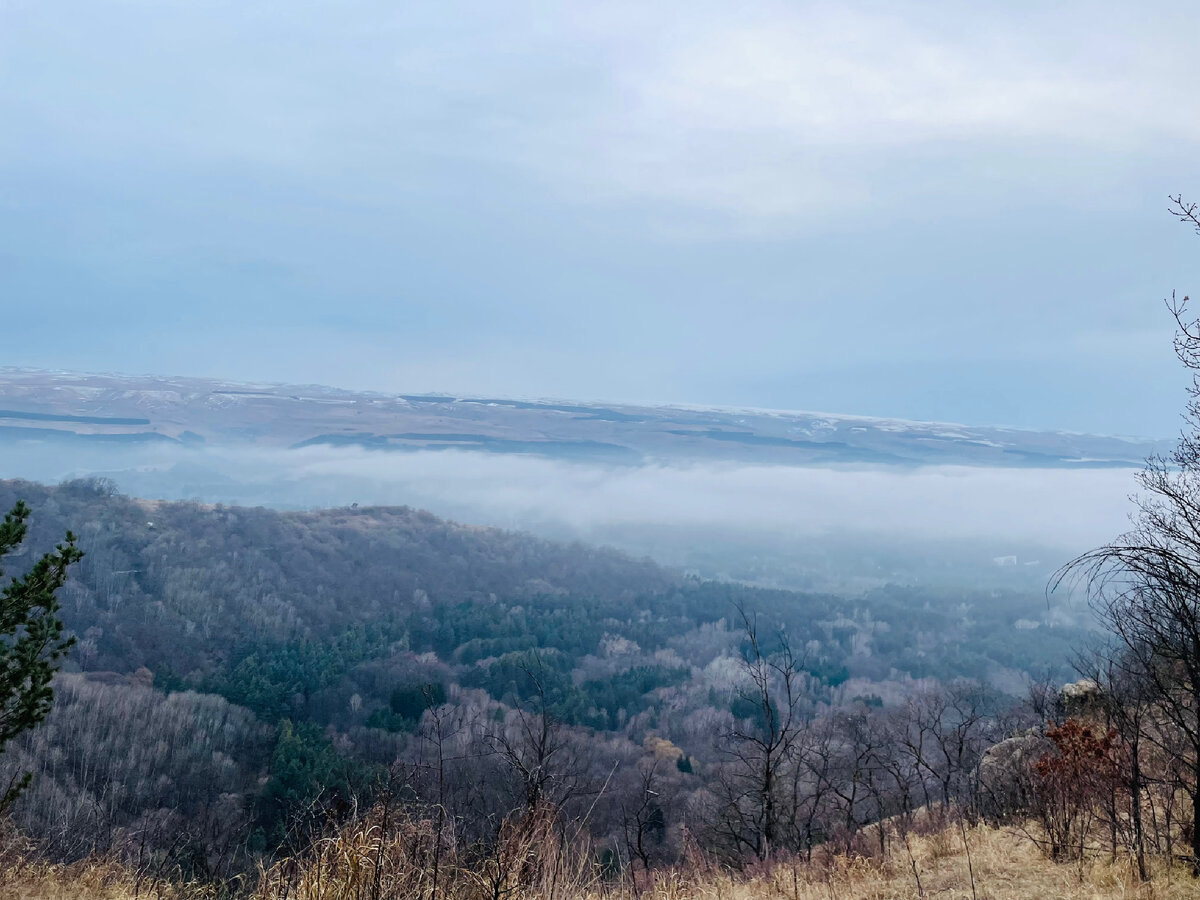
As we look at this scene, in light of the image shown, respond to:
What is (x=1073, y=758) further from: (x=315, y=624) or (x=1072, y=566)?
(x=315, y=624)

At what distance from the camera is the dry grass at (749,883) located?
19.1ft

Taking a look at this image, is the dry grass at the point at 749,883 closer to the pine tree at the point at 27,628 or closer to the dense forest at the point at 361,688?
the dense forest at the point at 361,688

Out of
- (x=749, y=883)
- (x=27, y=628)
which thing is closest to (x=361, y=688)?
(x=27, y=628)

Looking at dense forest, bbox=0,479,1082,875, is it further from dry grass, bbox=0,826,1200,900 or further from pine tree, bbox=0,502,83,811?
pine tree, bbox=0,502,83,811

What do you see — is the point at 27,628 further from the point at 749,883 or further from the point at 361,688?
the point at 361,688

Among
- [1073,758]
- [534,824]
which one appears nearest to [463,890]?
[534,824]

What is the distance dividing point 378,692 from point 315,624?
42.8m

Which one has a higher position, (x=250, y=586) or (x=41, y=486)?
(x=41, y=486)

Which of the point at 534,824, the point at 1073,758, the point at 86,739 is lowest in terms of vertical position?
the point at 86,739

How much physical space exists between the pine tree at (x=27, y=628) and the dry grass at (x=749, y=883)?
1951mm

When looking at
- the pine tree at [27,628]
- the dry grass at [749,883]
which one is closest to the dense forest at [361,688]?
the dry grass at [749,883]

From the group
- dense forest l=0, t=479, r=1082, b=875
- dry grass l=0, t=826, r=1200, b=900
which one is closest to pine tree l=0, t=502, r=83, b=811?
dry grass l=0, t=826, r=1200, b=900

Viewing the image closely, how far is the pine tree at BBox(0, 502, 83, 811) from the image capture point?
897 cm

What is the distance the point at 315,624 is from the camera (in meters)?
147
